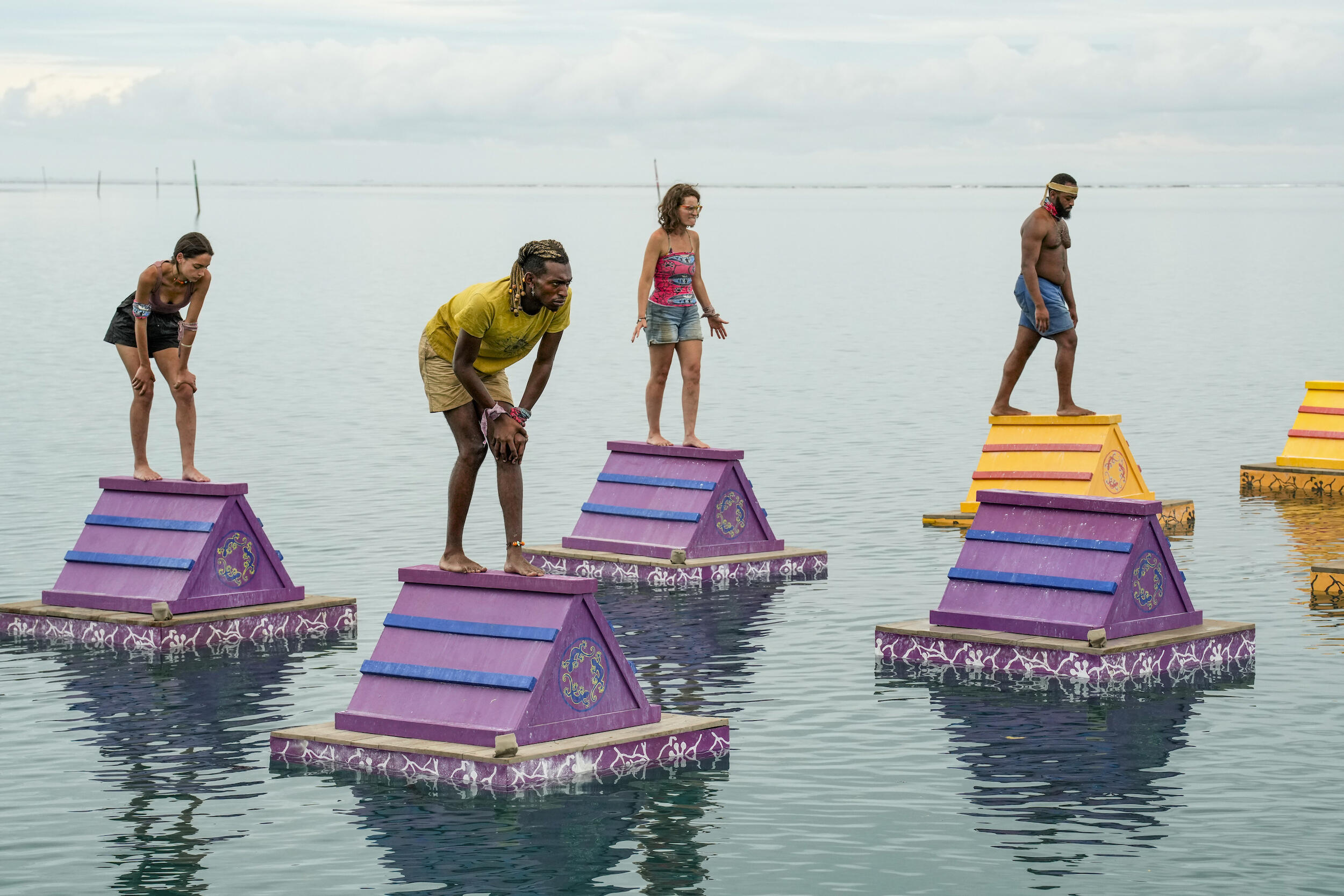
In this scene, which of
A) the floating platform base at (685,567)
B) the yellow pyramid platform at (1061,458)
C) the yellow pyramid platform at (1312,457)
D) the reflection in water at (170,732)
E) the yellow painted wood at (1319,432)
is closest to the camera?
the reflection in water at (170,732)

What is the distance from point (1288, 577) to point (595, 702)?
7.89 metres

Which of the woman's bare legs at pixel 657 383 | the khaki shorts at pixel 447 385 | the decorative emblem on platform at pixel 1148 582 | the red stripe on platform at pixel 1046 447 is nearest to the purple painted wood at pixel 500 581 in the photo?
the khaki shorts at pixel 447 385

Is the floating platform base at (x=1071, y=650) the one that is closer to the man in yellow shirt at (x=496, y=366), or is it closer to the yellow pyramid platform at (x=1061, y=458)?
the man in yellow shirt at (x=496, y=366)

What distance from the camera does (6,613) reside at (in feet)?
47.6

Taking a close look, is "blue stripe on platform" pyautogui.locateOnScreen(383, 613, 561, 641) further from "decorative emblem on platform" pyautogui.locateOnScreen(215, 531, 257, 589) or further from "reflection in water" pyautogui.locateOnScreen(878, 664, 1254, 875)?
"decorative emblem on platform" pyautogui.locateOnScreen(215, 531, 257, 589)

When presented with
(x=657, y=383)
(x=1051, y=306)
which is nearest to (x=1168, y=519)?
(x=1051, y=306)

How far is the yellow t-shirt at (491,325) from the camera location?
1050cm

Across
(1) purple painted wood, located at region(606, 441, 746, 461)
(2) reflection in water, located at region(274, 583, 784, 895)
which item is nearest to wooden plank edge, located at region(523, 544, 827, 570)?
(1) purple painted wood, located at region(606, 441, 746, 461)

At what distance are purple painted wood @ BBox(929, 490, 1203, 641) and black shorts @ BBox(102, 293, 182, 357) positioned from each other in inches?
222

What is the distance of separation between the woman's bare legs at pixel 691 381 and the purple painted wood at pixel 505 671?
20.3 feet

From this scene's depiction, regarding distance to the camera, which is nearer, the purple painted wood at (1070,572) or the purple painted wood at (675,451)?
the purple painted wood at (1070,572)

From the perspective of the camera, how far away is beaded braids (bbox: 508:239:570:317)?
34.0ft

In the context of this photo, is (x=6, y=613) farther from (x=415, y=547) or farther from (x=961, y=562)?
(x=961, y=562)

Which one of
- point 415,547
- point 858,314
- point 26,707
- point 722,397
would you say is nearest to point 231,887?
point 26,707
